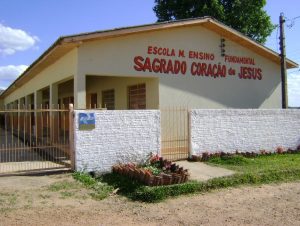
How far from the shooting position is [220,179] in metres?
9.55

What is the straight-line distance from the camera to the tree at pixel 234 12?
25969 millimetres

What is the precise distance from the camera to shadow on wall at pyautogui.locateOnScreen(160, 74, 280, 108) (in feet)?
45.5

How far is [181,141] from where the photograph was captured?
12.9 m

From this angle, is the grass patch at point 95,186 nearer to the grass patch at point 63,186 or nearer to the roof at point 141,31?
the grass patch at point 63,186

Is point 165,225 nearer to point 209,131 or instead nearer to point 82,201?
point 82,201

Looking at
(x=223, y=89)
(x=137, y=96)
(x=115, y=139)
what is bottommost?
(x=115, y=139)

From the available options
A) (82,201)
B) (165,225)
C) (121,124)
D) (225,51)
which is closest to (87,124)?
(121,124)

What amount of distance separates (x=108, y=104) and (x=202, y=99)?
510 cm

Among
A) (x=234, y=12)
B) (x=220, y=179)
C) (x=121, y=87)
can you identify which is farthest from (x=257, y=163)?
(x=234, y=12)

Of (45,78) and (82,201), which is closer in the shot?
(82,201)

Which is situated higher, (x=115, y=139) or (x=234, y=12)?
(x=234, y=12)

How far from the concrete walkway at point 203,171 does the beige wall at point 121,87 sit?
2.71 m

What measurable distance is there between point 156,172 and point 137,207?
195 centimetres

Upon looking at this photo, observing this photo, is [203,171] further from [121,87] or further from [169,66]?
[121,87]
